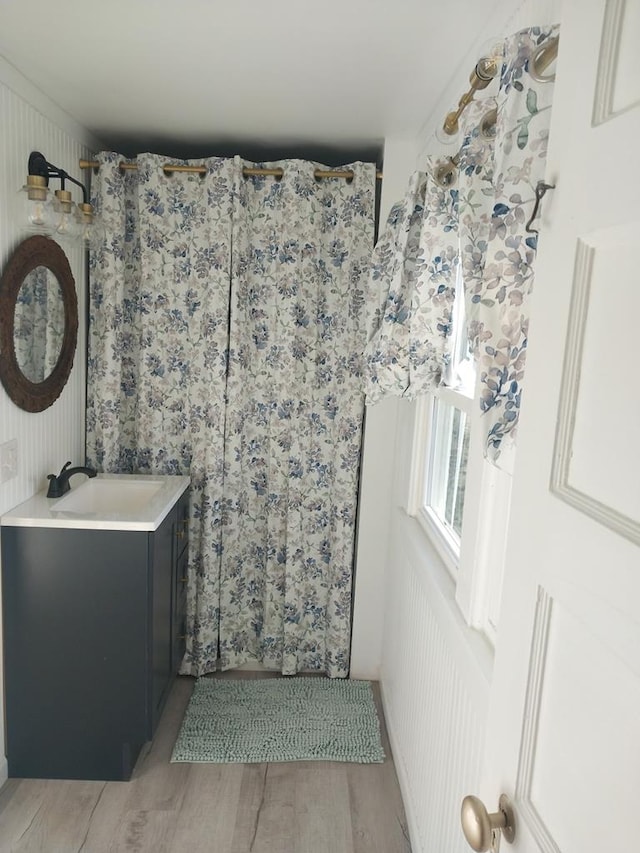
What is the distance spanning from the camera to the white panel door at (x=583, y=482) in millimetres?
577

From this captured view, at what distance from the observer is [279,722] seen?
264cm

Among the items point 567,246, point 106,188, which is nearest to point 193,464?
point 106,188

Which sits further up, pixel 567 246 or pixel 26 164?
pixel 26 164

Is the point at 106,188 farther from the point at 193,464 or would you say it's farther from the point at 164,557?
the point at 164,557

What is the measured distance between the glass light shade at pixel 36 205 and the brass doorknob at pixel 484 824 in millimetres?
2026

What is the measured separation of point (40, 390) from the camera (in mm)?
2299

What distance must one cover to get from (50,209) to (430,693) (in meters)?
1.95

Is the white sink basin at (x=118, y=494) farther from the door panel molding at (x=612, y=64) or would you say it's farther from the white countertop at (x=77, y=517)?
the door panel molding at (x=612, y=64)

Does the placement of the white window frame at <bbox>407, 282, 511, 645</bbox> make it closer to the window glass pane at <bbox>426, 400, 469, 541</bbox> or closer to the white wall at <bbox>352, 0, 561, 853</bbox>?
the white wall at <bbox>352, 0, 561, 853</bbox>

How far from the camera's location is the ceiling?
5.30 ft

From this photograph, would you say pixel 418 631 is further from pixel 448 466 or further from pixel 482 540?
pixel 482 540

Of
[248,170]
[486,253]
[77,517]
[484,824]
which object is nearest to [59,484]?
[77,517]

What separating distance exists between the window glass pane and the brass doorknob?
3.89ft

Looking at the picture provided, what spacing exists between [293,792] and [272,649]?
81 centimetres
